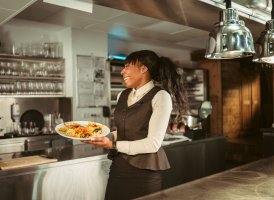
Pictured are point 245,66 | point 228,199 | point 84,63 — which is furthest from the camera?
point 245,66

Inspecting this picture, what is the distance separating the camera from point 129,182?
2.01 meters

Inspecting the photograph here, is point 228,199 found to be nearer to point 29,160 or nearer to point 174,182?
point 29,160

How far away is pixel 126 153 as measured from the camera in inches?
77.9

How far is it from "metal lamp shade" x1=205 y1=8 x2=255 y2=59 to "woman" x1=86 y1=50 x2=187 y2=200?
0.41m

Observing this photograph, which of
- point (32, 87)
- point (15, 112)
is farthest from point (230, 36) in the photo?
point (15, 112)

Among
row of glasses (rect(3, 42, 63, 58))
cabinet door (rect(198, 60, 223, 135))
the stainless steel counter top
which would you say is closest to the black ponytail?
the stainless steel counter top

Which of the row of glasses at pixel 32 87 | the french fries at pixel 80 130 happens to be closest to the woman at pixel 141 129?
the french fries at pixel 80 130

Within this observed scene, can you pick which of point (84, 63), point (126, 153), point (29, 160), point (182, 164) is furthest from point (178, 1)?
point (84, 63)

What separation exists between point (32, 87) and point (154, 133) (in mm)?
3253

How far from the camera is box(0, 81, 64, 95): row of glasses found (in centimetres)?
441

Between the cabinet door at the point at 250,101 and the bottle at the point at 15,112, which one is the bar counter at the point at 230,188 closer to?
the bottle at the point at 15,112

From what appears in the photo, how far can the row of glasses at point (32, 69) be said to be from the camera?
14.5 feet

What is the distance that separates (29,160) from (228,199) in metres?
1.69

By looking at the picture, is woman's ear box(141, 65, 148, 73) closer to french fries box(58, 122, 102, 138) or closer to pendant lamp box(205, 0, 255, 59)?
pendant lamp box(205, 0, 255, 59)
